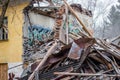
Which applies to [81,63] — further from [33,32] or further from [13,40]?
[13,40]

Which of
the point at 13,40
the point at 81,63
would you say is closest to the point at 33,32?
the point at 13,40

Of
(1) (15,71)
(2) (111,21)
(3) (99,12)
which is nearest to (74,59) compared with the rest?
(1) (15,71)

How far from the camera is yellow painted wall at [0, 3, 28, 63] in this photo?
797 inches

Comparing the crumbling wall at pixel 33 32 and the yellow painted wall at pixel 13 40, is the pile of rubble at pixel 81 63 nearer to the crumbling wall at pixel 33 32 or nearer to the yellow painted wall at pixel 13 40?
the crumbling wall at pixel 33 32

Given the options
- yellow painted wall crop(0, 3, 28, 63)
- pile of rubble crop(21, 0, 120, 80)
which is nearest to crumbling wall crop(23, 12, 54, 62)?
yellow painted wall crop(0, 3, 28, 63)

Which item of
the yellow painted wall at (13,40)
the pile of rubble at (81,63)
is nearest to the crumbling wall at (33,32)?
the yellow painted wall at (13,40)

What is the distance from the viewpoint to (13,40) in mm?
20484

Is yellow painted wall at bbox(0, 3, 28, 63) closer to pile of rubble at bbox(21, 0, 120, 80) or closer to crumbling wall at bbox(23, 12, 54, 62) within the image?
crumbling wall at bbox(23, 12, 54, 62)

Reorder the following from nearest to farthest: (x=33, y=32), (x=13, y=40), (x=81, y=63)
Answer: (x=81, y=63) → (x=33, y=32) → (x=13, y=40)

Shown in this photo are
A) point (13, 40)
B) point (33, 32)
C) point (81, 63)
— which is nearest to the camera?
point (81, 63)

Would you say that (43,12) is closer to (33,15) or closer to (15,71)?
(33,15)

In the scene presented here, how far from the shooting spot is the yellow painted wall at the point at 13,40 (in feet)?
66.4

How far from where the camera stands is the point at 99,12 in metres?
57.3

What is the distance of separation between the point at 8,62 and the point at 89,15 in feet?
24.3
